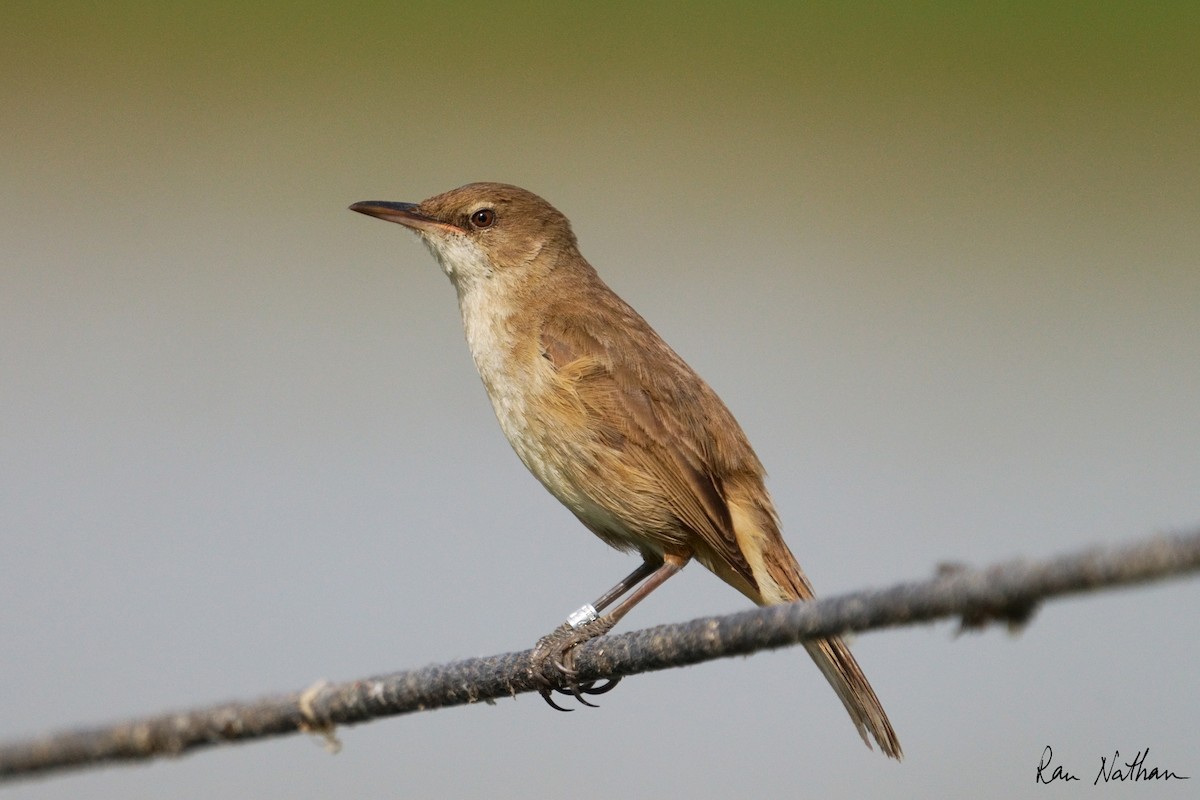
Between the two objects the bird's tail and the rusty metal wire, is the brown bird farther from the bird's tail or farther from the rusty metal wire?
the rusty metal wire

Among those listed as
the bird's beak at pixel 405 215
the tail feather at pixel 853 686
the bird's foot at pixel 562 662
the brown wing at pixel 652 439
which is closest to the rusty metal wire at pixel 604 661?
the bird's foot at pixel 562 662

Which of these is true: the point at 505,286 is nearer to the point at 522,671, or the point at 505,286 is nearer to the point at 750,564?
the point at 750,564

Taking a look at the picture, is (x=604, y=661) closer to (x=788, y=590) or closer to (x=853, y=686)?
(x=853, y=686)

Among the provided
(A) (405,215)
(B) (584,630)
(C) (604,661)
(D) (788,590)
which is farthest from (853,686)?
(A) (405,215)

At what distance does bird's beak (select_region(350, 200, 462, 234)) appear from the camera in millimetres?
3924

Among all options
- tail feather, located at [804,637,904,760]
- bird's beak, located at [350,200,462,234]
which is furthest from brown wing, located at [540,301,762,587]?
bird's beak, located at [350,200,462,234]

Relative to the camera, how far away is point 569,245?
409 cm

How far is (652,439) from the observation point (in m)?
3.29

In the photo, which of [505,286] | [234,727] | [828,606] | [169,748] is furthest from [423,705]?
[505,286]

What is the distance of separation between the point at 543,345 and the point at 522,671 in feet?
3.69

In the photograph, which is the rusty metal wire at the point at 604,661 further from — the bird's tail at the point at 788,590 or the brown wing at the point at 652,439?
the bird's tail at the point at 788,590

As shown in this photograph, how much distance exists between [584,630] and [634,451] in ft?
1.68

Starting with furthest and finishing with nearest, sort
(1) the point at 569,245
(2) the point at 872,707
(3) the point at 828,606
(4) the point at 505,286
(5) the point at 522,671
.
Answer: (1) the point at 569,245 → (4) the point at 505,286 → (2) the point at 872,707 → (5) the point at 522,671 → (3) the point at 828,606

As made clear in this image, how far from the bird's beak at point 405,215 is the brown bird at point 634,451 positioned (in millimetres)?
348
